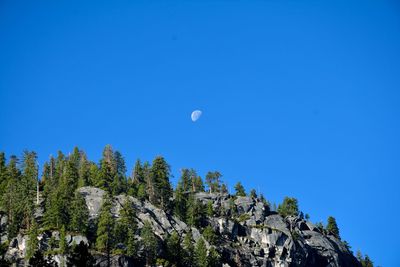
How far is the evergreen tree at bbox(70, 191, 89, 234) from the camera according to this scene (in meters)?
111

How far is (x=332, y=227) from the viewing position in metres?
170

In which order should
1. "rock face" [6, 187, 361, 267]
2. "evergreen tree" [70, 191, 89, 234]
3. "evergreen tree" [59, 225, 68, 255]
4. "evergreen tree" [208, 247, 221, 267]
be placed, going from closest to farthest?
"evergreen tree" [59, 225, 68, 255] → "evergreen tree" [70, 191, 89, 234] → "evergreen tree" [208, 247, 221, 267] → "rock face" [6, 187, 361, 267]

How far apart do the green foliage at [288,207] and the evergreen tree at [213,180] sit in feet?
60.3

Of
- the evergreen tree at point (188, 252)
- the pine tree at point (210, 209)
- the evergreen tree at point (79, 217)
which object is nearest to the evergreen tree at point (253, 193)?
the pine tree at point (210, 209)

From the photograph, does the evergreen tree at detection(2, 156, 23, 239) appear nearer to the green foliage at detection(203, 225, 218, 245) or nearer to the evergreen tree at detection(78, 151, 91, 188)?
the evergreen tree at detection(78, 151, 91, 188)

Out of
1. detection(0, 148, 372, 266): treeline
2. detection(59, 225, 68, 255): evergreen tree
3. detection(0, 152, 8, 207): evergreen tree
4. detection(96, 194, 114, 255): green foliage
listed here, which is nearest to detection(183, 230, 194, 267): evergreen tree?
detection(0, 148, 372, 266): treeline

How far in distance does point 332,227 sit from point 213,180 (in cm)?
3639

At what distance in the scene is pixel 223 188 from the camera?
168875 millimetres

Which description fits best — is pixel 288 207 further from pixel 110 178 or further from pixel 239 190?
pixel 110 178

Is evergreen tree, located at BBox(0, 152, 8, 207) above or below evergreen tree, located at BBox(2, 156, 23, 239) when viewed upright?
above

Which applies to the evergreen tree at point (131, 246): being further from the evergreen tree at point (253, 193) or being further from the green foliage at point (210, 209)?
the evergreen tree at point (253, 193)

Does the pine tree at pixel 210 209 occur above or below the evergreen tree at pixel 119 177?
below

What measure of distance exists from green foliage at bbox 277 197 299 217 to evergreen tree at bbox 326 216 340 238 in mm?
11786

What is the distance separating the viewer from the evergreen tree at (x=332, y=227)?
169 m
